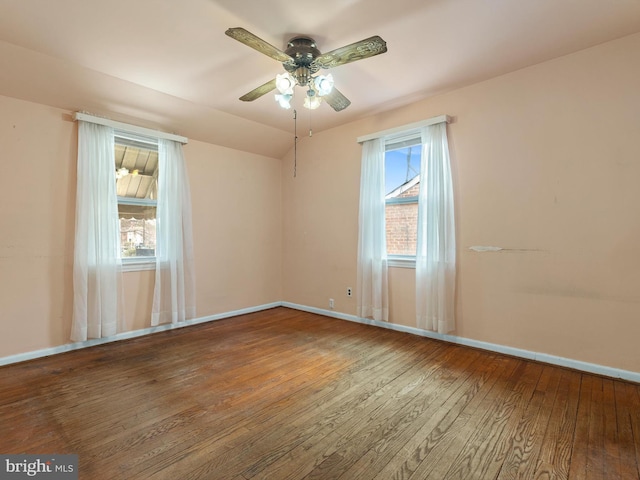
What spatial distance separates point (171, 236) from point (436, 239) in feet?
10.8

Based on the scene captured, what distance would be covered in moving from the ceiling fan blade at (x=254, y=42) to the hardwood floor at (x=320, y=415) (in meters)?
2.48

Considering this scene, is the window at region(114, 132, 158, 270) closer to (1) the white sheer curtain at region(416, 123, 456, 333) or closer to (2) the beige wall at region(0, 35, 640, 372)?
(2) the beige wall at region(0, 35, 640, 372)

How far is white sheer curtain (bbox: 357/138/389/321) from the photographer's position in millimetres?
3893

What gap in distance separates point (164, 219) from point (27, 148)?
55.8 inches

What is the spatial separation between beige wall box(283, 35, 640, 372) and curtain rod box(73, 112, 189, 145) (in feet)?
9.49

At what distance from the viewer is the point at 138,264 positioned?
3740 millimetres

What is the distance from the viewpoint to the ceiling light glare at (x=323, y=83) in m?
2.36

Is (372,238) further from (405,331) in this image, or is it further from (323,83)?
(323,83)

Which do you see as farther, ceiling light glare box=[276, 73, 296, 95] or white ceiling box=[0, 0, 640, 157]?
ceiling light glare box=[276, 73, 296, 95]

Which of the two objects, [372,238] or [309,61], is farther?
[372,238]

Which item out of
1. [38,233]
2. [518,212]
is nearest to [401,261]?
[518,212]

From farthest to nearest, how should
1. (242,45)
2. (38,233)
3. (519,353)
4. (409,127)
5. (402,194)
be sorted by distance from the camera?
(402,194) < (409,127) < (38,233) < (519,353) < (242,45)

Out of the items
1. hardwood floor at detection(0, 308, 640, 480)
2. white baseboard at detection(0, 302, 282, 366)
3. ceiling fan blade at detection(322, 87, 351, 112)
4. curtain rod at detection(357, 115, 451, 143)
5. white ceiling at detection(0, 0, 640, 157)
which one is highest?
white ceiling at detection(0, 0, 640, 157)

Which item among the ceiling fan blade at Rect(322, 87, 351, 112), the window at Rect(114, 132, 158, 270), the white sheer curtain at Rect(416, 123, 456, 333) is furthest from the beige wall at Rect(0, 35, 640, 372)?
the ceiling fan blade at Rect(322, 87, 351, 112)
